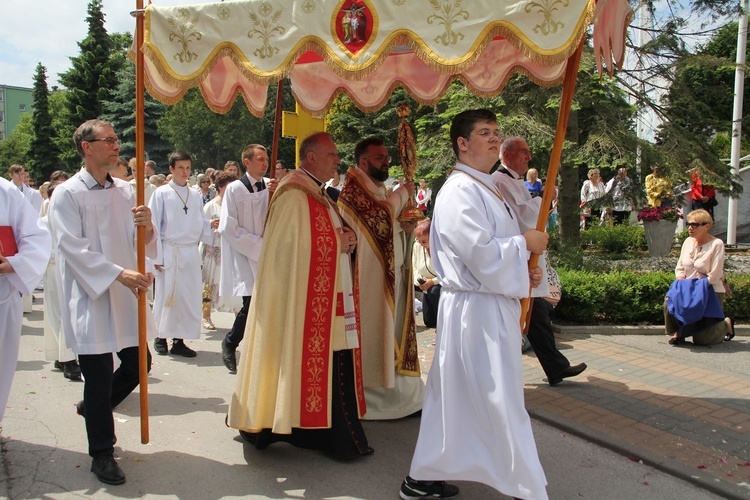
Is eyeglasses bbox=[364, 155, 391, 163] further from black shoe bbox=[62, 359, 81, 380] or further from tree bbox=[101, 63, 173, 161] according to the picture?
tree bbox=[101, 63, 173, 161]

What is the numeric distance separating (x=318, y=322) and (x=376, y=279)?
0.98 meters

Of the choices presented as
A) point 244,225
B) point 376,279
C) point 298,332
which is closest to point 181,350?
point 244,225

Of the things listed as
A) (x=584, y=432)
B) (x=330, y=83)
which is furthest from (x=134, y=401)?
(x=584, y=432)

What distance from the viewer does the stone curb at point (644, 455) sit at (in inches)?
152

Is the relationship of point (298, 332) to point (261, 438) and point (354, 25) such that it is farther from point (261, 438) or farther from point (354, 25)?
point (354, 25)

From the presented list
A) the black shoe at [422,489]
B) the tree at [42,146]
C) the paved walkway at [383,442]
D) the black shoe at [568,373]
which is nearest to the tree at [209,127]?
the tree at [42,146]

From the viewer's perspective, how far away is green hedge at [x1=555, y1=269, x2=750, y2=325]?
8.07 m

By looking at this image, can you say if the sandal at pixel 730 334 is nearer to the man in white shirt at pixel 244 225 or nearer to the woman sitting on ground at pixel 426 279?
the woman sitting on ground at pixel 426 279

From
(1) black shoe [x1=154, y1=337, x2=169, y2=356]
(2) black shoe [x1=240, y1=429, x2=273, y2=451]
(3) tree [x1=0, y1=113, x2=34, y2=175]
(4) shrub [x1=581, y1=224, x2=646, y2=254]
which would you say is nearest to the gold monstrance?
(2) black shoe [x1=240, y1=429, x2=273, y2=451]

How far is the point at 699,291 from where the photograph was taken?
714 cm

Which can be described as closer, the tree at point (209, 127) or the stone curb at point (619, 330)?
the stone curb at point (619, 330)

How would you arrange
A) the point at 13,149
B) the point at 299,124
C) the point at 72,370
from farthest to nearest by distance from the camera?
the point at 13,149 < the point at 72,370 < the point at 299,124

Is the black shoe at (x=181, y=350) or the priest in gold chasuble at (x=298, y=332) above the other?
the priest in gold chasuble at (x=298, y=332)

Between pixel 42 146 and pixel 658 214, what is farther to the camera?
pixel 42 146
